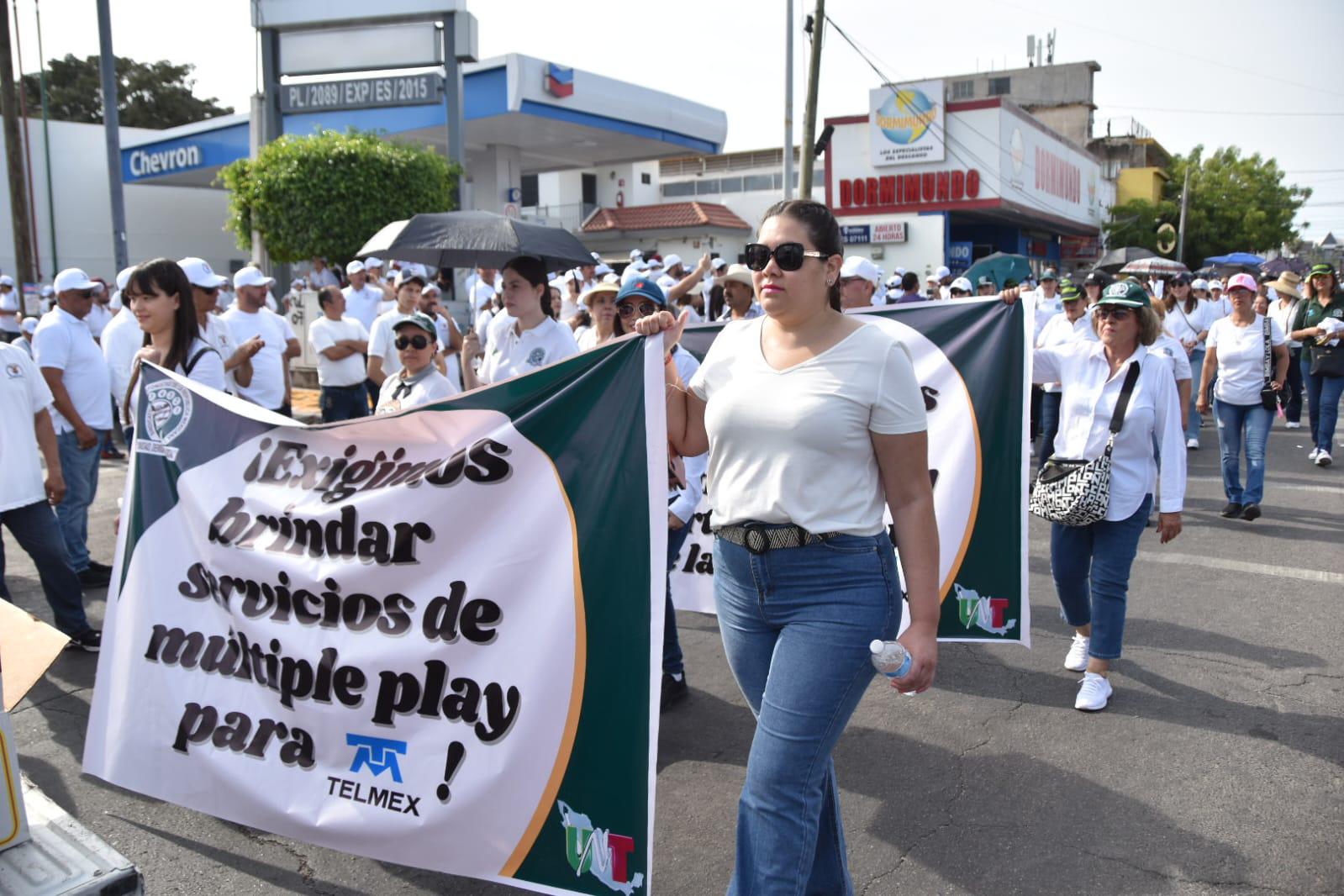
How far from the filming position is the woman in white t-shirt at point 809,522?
238 centimetres

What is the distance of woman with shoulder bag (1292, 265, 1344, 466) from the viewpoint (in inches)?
382

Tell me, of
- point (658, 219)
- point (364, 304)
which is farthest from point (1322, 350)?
point (658, 219)

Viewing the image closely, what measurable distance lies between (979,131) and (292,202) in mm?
23790

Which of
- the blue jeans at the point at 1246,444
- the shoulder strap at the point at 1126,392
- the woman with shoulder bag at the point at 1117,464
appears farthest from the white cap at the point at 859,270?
the blue jeans at the point at 1246,444

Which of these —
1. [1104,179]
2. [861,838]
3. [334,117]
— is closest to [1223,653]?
[861,838]

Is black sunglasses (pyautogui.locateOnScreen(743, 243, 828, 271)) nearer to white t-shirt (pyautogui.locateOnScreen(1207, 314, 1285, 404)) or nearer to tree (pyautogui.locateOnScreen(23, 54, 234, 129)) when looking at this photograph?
white t-shirt (pyautogui.locateOnScreen(1207, 314, 1285, 404))

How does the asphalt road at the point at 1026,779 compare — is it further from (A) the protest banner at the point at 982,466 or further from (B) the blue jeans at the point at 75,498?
(B) the blue jeans at the point at 75,498

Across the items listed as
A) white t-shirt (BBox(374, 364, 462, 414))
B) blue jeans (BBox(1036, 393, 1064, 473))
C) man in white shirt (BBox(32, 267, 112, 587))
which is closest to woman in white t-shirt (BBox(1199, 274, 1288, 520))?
blue jeans (BBox(1036, 393, 1064, 473))

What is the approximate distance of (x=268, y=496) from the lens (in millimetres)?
3496

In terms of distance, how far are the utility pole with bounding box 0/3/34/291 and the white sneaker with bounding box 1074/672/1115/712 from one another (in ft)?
59.6

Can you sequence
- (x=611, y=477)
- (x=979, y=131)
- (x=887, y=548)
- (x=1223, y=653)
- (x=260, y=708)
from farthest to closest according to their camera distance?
(x=979, y=131)
(x=1223, y=653)
(x=260, y=708)
(x=611, y=477)
(x=887, y=548)

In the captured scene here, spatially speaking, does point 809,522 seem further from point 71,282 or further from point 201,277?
point 71,282

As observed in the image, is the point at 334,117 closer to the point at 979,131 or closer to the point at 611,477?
the point at 979,131

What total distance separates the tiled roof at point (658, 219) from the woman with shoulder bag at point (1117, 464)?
37.3m
